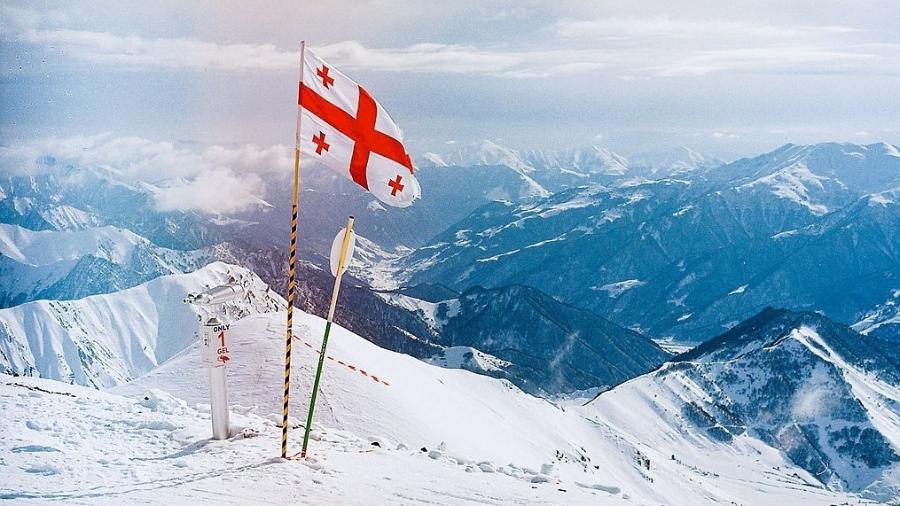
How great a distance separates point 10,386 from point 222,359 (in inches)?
298

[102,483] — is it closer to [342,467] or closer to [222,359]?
[222,359]

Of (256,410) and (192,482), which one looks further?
(256,410)

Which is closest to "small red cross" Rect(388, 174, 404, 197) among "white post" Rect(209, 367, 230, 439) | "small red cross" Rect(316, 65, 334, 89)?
"small red cross" Rect(316, 65, 334, 89)

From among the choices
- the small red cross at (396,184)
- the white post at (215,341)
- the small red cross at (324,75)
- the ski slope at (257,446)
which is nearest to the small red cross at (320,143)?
the small red cross at (324,75)

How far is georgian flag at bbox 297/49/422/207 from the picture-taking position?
17.7m

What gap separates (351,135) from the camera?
18203 mm

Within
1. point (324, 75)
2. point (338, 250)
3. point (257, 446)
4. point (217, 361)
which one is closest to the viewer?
point (324, 75)

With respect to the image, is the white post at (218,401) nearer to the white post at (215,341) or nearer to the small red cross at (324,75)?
the white post at (215,341)

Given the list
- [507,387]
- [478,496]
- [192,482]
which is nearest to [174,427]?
[192,482]

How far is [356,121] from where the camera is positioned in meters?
18.2

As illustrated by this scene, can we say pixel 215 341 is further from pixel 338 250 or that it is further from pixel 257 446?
pixel 338 250

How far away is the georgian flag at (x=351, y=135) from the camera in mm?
17719

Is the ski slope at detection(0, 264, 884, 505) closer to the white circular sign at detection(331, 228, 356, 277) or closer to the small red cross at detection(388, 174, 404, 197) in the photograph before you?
the white circular sign at detection(331, 228, 356, 277)

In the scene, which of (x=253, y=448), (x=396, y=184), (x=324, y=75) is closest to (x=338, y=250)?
(x=396, y=184)
